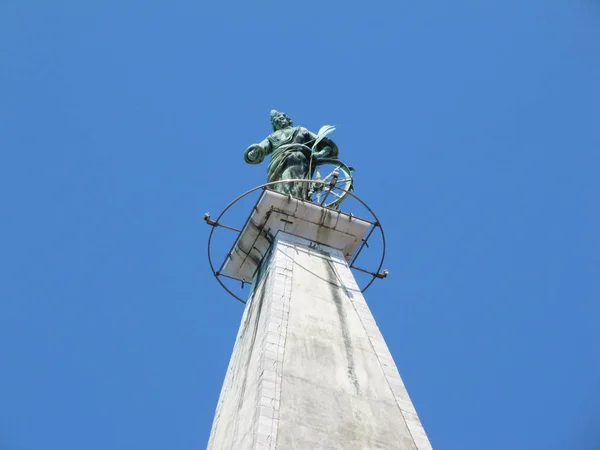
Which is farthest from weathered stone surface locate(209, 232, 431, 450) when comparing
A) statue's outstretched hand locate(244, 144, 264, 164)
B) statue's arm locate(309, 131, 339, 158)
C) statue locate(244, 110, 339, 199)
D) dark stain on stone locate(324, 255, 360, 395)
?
statue's outstretched hand locate(244, 144, 264, 164)

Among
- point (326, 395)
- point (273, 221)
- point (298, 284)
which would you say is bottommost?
point (326, 395)

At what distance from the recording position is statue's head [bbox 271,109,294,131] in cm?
2005

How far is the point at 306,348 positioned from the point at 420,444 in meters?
2.62

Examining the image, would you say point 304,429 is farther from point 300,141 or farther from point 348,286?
point 300,141

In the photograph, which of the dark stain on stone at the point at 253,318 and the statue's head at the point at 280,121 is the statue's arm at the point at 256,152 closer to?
the statue's head at the point at 280,121

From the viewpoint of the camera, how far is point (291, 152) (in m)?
18.1

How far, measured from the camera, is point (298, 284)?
13.6m

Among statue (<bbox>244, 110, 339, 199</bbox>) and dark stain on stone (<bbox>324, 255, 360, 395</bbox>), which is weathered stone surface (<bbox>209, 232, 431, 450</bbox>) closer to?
dark stain on stone (<bbox>324, 255, 360, 395</bbox>)

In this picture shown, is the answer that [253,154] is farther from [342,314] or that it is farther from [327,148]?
[342,314]

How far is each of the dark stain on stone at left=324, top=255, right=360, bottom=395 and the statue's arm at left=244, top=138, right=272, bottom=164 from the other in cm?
528

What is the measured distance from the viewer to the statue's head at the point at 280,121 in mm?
20047

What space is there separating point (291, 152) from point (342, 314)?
21.2 ft

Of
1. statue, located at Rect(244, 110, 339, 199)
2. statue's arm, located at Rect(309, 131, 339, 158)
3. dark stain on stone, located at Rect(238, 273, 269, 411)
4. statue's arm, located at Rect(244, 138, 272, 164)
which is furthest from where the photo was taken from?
statue's arm, located at Rect(244, 138, 272, 164)

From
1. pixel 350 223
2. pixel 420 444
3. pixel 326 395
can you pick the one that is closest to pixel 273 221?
pixel 350 223
